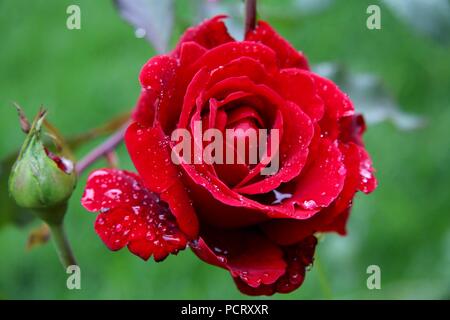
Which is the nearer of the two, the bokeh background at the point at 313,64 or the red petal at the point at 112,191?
the red petal at the point at 112,191

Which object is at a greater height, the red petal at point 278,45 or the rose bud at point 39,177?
the red petal at point 278,45

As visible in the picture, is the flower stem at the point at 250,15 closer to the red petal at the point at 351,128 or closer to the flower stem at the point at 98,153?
the red petal at the point at 351,128

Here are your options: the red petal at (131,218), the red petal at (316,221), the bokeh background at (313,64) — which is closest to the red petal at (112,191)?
the red petal at (131,218)

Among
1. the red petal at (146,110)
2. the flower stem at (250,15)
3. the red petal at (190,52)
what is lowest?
the red petal at (146,110)

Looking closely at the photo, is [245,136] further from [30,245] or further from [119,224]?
[30,245]

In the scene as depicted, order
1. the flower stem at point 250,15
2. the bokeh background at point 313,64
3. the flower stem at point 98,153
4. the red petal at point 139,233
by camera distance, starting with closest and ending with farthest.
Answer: the red petal at point 139,233 → the flower stem at point 250,15 → the flower stem at point 98,153 → the bokeh background at point 313,64
